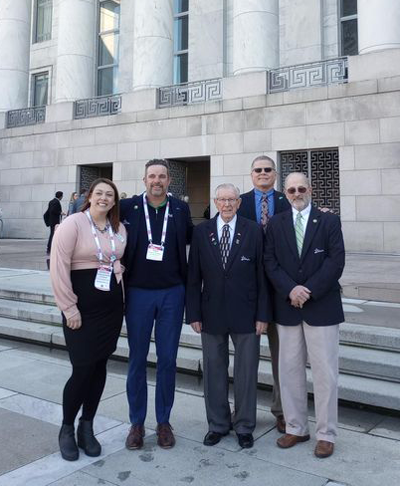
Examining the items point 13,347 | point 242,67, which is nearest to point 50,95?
point 242,67

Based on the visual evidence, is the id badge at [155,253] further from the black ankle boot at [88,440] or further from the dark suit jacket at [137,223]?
the black ankle boot at [88,440]

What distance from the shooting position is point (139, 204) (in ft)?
12.2

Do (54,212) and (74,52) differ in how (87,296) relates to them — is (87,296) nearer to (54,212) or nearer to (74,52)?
(54,212)

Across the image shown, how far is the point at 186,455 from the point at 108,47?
861 inches

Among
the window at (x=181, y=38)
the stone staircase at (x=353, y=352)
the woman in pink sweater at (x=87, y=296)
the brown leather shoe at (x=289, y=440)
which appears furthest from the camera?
the window at (x=181, y=38)

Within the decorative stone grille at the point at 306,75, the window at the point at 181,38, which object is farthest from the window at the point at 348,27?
the window at the point at 181,38

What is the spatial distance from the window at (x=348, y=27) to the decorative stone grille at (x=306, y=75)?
2548 millimetres

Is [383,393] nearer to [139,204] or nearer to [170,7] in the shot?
[139,204]

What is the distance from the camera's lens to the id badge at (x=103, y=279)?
10.8 ft

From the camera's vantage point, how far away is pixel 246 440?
138 inches

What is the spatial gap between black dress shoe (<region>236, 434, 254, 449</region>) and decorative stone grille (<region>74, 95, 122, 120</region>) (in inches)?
644

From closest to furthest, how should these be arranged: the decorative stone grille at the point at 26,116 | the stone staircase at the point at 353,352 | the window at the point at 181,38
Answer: the stone staircase at the point at 353,352
the decorative stone grille at the point at 26,116
the window at the point at 181,38

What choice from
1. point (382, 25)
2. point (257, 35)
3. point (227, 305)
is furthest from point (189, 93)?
point (227, 305)

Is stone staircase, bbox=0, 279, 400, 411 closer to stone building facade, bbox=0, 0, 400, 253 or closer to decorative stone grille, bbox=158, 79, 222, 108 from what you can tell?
stone building facade, bbox=0, 0, 400, 253
